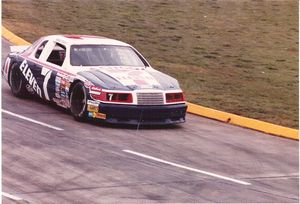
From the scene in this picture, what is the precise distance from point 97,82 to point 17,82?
2.62 metres

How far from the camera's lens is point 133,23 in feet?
83.5

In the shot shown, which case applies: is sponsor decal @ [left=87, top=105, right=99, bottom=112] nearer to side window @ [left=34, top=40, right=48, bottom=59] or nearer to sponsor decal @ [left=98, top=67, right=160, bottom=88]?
sponsor decal @ [left=98, top=67, right=160, bottom=88]

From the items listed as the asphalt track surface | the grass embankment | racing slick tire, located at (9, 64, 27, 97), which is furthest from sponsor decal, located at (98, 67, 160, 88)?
the grass embankment

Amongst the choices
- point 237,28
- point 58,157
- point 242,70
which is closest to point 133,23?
point 237,28

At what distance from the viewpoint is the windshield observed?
12.6m

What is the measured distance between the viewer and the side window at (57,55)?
42.7ft

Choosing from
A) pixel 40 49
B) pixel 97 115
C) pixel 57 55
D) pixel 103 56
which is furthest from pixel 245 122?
pixel 40 49

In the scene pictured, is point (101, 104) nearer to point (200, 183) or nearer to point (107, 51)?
point (107, 51)

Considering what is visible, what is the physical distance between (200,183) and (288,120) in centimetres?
499

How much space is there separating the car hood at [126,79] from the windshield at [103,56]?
0.97 ft

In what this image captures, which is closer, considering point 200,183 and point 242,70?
point 200,183

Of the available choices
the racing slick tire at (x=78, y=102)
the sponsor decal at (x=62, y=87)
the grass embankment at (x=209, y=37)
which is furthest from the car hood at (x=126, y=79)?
the grass embankment at (x=209, y=37)

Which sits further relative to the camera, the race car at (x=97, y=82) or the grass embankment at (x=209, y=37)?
the grass embankment at (x=209, y=37)

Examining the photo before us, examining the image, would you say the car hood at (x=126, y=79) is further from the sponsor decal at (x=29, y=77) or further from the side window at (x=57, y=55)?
the sponsor decal at (x=29, y=77)
